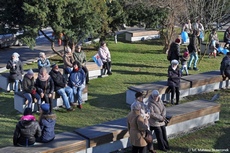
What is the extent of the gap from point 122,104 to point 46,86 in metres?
2.62

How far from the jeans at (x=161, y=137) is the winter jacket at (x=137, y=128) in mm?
1075

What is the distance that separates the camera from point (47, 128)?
27.7 ft

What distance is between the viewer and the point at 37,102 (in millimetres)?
11922

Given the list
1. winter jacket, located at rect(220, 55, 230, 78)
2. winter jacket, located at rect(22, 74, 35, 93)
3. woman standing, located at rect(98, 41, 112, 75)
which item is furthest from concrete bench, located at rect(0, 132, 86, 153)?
woman standing, located at rect(98, 41, 112, 75)

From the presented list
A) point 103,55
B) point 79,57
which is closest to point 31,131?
point 79,57

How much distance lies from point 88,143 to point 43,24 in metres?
10.6

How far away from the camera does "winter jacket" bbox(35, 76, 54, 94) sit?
11786 millimetres

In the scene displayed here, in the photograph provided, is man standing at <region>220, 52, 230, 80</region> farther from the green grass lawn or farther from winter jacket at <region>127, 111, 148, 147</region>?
winter jacket at <region>127, 111, 148, 147</region>

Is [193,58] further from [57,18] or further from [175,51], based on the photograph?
[57,18]

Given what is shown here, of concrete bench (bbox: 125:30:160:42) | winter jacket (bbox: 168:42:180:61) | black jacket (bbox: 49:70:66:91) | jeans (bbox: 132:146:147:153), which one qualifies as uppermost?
concrete bench (bbox: 125:30:160:42)

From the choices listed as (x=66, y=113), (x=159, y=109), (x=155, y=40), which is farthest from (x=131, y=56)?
(x=159, y=109)

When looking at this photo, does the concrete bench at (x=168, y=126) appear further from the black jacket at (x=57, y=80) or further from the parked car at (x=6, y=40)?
the parked car at (x=6, y=40)

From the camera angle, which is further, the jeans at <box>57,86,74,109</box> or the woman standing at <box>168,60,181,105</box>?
the woman standing at <box>168,60,181,105</box>

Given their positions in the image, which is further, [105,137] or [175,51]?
[175,51]
